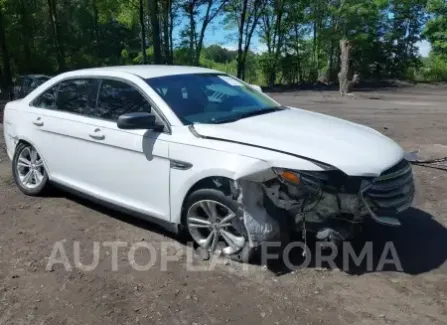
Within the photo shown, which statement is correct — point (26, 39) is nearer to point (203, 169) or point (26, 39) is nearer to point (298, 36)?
point (298, 36)

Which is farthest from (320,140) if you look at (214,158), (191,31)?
(191,31)

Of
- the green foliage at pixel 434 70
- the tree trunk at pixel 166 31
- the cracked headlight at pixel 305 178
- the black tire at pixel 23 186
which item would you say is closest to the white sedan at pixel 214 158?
the cracked headlight at pixel 305 178

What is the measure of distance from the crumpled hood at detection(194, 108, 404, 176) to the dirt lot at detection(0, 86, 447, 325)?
89cm

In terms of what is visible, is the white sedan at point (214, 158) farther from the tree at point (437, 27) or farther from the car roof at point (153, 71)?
the tree at point (437, 27)

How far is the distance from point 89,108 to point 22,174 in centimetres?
162

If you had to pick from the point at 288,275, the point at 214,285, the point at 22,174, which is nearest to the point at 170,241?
the point at 214,285

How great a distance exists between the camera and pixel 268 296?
3.62 m

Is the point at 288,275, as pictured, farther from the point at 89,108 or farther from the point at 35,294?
the point at 89,108

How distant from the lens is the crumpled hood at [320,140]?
3809 millimetres

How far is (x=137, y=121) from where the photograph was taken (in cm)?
424

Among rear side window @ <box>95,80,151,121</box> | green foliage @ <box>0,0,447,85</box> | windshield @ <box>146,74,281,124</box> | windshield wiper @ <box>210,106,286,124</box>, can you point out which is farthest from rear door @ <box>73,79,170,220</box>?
green foliage @ <box>0,0,447,85</box>

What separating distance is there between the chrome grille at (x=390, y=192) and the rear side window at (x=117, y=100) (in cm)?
211

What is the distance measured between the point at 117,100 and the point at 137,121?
0.77 m

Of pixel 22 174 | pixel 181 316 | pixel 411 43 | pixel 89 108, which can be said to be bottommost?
pixel 181 316
